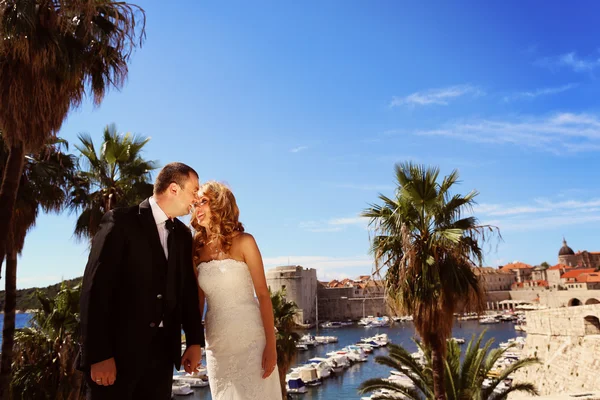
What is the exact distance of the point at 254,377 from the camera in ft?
9.85

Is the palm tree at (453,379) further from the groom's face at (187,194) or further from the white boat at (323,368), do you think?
the white boat at (323,368)

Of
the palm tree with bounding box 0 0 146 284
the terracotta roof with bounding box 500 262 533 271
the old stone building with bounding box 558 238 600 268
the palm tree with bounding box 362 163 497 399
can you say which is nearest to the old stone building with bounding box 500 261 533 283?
the terracotta roof with bounding box 500 262 533 271

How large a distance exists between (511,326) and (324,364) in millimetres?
45079

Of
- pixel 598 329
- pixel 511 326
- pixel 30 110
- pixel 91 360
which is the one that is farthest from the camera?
pixel 511 326

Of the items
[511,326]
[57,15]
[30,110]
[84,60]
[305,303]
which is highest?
[57,15]

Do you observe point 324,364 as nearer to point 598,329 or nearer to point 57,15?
point 598,329

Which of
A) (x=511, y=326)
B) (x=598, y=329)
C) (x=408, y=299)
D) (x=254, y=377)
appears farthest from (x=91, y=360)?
(x=511, y=326)

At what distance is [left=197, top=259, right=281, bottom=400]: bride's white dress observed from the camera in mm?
3010

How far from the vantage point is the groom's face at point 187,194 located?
3039mm

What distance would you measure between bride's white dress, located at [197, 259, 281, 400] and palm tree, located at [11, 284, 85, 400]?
659 cm

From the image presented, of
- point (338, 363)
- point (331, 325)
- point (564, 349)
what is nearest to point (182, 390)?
point (338, 363)

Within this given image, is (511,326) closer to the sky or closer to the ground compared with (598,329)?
closer to the ground

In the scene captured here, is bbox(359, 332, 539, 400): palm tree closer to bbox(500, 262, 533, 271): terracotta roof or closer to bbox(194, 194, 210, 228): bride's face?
bbox(194, 194, 210, 228): bride's face

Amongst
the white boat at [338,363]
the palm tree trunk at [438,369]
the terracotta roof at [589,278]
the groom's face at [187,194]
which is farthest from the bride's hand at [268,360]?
the terracotta roof at [589,278]
